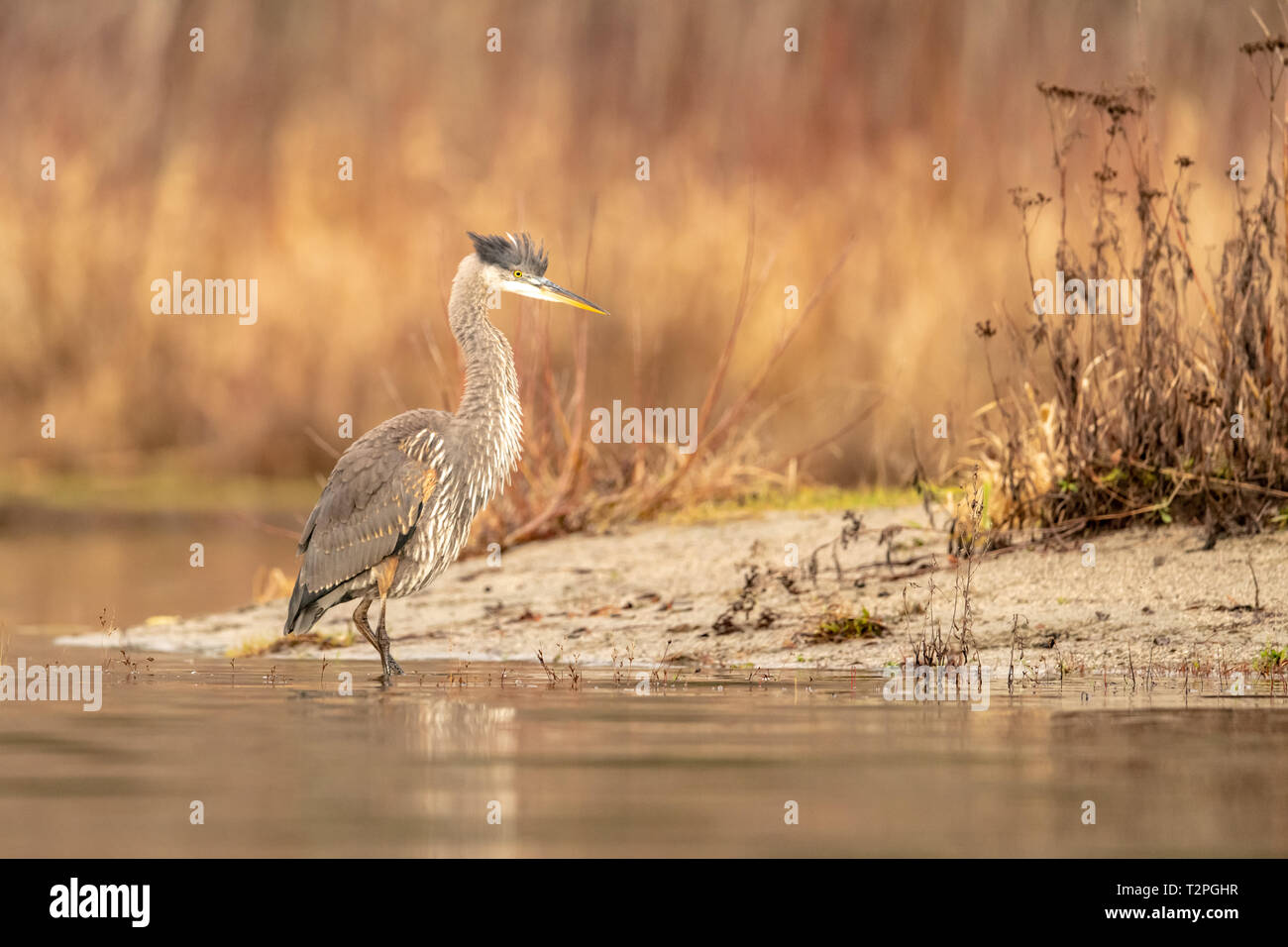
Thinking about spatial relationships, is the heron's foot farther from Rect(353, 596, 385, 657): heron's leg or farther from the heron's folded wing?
the heron's folded wing

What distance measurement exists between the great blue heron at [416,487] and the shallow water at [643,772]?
1226 mm

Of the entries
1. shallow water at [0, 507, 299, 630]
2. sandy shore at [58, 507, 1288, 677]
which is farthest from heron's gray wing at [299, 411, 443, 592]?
shallow water at [0, 507, 299, 630]

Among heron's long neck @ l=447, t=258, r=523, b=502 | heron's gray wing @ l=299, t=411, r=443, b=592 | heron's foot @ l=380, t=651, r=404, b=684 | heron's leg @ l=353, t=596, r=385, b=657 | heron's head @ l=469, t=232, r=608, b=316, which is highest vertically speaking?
heron's head @ l=469, t=232, r=608, b=316

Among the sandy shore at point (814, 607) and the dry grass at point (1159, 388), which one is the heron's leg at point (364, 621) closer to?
the sandy shore at point (814, 607)

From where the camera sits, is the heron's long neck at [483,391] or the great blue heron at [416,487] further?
the heron's long neck at [483,391]

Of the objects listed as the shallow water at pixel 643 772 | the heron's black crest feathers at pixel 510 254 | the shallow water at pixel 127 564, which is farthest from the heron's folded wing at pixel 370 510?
the shallow water at pixel 127 564

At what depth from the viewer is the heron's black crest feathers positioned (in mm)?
11484

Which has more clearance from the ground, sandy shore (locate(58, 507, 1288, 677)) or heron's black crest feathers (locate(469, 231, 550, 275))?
heron's black crest feathers (locate(469, 231, 550, 275))

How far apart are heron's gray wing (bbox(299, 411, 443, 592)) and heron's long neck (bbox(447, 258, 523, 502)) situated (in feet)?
0.92

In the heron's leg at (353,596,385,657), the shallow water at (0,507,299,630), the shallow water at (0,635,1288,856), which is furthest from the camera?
the shallow water at (0,507,299,630)

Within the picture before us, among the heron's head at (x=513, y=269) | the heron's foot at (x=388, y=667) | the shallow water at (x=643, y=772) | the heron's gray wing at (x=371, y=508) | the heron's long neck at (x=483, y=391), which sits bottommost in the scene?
the shallow water at (x=643, y=772)

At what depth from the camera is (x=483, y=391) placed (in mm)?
11203

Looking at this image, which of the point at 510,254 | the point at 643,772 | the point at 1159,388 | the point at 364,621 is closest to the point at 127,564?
the point at 364,621

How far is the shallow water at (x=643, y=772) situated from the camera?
554 centimetres
